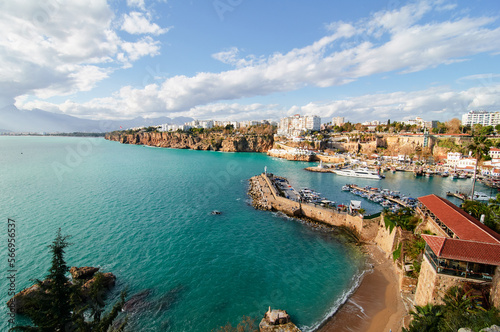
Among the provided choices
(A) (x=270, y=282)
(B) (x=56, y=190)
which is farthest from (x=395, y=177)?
(B) (x=56, y=190)

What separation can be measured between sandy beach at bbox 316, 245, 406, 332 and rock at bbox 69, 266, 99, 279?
14685 mm

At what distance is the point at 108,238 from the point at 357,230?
23233mm

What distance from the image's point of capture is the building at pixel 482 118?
107m

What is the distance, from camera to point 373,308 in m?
12.7

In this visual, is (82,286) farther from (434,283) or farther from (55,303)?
(434,283)

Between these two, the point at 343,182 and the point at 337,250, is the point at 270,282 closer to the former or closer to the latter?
the point at 337,250

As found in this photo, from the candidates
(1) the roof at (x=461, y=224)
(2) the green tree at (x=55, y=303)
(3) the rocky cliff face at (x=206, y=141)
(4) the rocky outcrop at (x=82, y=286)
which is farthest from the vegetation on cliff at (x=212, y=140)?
(2) the green tree at (x=55, y=303)

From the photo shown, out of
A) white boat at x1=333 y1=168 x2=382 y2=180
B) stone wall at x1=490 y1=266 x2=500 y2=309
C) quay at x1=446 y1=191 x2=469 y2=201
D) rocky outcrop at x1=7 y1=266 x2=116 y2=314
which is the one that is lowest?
rocky outcrop at x1=7 y1=266 x2=116 y2=314

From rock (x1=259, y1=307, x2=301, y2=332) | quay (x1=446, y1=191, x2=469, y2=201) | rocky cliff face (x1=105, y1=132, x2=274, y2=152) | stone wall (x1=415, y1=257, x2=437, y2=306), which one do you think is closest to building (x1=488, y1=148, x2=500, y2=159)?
quay (x1=446, y1=191, x2=469, y2=201)

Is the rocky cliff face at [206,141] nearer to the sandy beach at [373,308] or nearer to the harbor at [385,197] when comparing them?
the harbor at [385,197]

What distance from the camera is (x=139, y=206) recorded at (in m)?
27.9

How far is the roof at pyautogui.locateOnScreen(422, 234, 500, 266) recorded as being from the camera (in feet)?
30.6

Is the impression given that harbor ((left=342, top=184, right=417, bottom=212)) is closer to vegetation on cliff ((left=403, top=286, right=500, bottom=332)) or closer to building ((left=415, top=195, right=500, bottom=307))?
building ((left=415, top=195, right=500, bottom=307))

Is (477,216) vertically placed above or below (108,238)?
above
